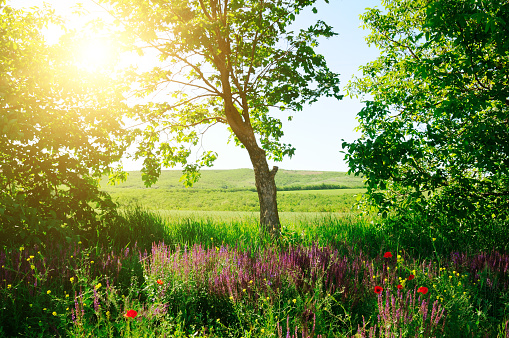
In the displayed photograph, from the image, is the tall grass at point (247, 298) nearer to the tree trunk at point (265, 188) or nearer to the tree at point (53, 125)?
the tree at point (53, 125)

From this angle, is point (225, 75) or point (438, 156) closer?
point (438, 156)

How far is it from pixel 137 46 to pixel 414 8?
7.28 meters

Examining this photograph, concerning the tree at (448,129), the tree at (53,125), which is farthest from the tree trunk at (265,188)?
the tree at (53,125)

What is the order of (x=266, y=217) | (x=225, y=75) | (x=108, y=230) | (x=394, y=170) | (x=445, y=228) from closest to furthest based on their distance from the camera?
1. (x=394, y=170)
2. (x=445, y=228)
3. (x=108, y=230)
4. (x=266, y=217)
5. (x=225, y=75)

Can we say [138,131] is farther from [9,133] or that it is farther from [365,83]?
[365,83]

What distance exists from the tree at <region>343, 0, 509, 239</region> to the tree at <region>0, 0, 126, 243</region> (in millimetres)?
5654

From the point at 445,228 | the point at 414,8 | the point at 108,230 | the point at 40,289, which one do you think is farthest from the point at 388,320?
the point at 414,8

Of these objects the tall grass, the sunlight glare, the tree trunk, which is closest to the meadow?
the tall grass

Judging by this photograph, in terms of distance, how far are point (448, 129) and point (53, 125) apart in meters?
8.58

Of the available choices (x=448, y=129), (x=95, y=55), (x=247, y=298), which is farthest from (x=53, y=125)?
(x=448, y=129)

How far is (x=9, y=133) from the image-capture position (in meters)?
5.71

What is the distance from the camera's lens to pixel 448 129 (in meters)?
7.53

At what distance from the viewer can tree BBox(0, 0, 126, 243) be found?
22.9 feet

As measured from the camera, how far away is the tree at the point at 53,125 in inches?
274
